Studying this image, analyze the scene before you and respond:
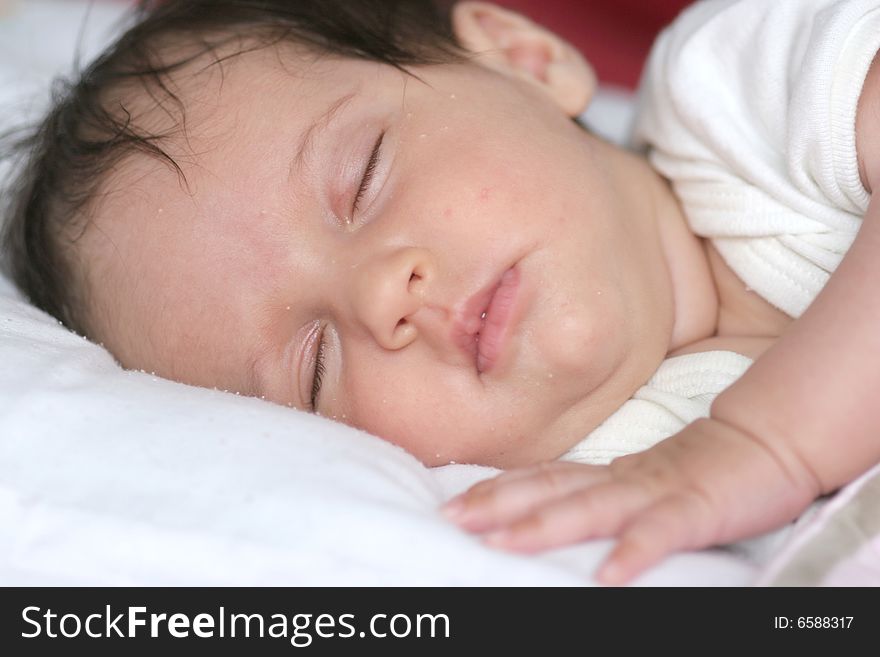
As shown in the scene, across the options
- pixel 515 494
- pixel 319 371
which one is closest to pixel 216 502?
pixel 515 494

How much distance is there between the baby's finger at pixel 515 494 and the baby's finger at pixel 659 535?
0.07 m

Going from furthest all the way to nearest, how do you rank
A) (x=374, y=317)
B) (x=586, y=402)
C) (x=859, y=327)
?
1. (x=586, y=402)
2. (x=374, y=317)
3. (x=859, y=327)

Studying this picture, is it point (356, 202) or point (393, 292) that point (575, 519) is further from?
point (356, 202)

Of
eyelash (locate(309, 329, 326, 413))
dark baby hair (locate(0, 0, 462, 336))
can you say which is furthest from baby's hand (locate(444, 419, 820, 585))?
dark baby hair (locate(0, 0, 462, 336))

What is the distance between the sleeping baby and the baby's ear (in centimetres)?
7

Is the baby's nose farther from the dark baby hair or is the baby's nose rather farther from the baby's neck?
the baby's neck

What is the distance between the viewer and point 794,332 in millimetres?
949

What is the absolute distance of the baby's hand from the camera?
0.79m

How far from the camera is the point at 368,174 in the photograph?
3.82ft

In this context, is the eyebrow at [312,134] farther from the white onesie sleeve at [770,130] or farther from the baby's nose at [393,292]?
the white onesie sleeve at [770,130]

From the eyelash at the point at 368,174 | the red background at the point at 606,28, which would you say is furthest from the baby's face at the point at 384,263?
the red background at the point at 606,28
